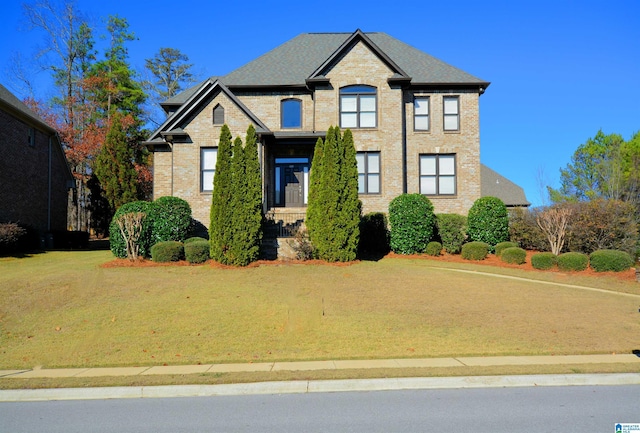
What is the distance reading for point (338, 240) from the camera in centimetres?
1738

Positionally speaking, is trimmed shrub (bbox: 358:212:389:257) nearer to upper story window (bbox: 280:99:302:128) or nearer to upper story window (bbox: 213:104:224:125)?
upper story window (bbox: 280:99:302:128)

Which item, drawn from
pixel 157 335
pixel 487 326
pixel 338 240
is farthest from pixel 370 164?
pixel 157 335

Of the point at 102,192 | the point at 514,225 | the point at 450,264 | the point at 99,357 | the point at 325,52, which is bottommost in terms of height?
the point at 99,357

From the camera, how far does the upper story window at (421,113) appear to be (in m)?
24.1

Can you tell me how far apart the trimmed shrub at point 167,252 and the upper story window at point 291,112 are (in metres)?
9.29

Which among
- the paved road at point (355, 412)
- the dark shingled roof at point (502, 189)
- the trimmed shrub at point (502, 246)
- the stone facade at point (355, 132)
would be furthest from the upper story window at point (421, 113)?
the paved road at point (355, 412)

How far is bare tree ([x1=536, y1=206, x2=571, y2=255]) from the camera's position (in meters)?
18.0

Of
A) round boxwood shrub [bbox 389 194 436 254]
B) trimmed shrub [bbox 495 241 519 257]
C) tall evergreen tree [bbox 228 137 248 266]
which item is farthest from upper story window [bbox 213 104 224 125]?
trimmed shrub [bbox 495 241 519 257]

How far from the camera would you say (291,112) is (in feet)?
79.9

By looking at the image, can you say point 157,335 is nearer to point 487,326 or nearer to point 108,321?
point 108,321

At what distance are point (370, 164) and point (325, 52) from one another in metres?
7.84

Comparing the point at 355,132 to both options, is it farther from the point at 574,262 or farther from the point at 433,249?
the point at 574,262

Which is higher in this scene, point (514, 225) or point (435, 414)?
point (514, 225)

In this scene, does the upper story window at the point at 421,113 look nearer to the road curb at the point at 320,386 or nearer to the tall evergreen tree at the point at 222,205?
the tall evergreen tree at the point at 222,205
